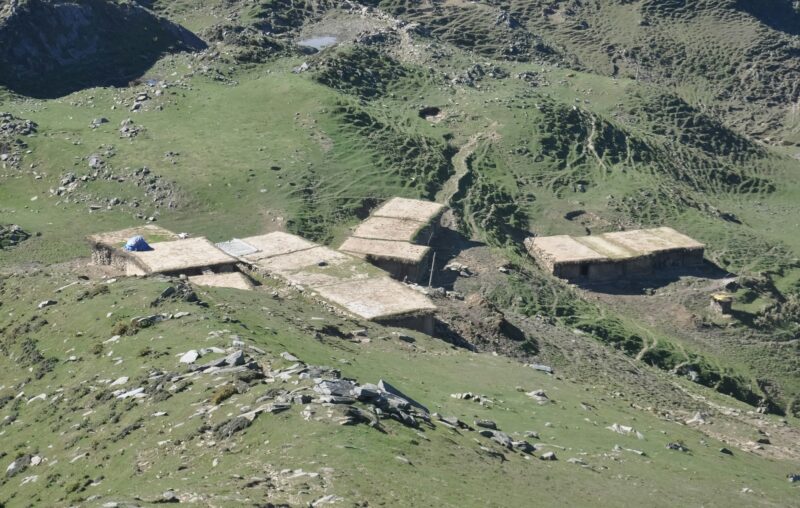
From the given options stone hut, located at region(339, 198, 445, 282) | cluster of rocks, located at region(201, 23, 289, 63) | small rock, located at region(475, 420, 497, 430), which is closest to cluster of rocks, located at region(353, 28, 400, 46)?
cluster of rocks, located at region(201, 23, 289, 63)

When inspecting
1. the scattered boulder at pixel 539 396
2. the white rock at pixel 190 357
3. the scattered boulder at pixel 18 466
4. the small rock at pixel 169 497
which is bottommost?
the scattered boulder at pixel 539 396

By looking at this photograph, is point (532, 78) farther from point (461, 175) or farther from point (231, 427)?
point (231, 427)

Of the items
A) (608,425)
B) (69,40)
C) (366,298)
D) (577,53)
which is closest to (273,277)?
(366,298)

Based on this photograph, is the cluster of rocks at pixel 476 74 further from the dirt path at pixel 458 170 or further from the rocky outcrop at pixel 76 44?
the rocky outcrop at pixel 76 44

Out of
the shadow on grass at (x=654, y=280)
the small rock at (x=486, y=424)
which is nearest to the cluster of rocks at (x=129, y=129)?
the shadow on grass at (x=654, y=280)

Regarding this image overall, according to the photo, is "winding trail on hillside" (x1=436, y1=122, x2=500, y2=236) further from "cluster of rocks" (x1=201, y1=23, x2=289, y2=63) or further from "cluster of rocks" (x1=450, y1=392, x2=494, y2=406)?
"cluster of rocks" (x1=450, y1=392, x2=494, y2=406)

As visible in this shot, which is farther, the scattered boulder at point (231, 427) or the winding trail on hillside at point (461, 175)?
the winding trail on hillside at point (461, 175)

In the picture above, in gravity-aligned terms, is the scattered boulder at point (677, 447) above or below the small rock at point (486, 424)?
below

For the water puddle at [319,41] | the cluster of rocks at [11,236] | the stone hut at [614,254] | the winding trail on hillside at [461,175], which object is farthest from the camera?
the water puddle at [319,41]

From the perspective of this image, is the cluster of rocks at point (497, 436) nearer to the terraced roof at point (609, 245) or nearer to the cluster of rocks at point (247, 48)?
the terraced roof at point (609, 245)

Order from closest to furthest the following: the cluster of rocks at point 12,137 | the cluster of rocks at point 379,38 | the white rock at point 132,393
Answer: the white rock at point 132,393 → the cluster of rocks at point 12,137 → the cluster of rocks at point 379,38
